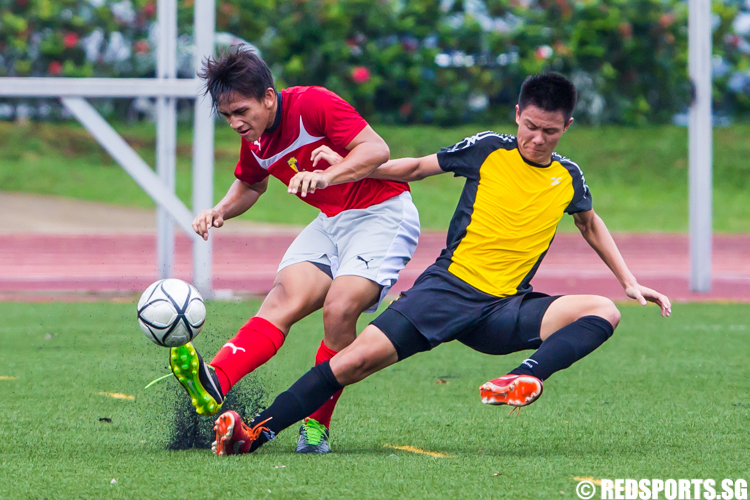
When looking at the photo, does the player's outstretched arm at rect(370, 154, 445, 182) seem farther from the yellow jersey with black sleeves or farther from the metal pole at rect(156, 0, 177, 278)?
the metal pole at rect(156, 0, 177, 278)

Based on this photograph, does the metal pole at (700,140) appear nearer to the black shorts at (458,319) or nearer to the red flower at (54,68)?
the black shorts at (458,319)

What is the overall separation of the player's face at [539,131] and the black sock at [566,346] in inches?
25.3

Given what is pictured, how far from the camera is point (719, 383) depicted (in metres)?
5.25

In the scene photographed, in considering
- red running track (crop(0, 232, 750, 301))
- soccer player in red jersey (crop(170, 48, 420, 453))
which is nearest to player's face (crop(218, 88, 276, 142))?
soccer player in red jersey (crop(170, 48, 420, 453))

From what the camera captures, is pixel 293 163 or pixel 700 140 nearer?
pixel 293 163

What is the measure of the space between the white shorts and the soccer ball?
437mm

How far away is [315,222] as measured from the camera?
393cm

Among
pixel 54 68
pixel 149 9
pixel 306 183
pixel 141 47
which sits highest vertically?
pixel 149 9

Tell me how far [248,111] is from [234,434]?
3.79 ft

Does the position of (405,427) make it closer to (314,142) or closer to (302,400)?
(302,400)

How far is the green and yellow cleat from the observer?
3271 millimetres

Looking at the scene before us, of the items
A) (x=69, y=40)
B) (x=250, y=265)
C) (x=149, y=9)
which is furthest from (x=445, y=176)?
(x=250, y=265)

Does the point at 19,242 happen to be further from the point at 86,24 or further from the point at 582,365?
the point at 582,365

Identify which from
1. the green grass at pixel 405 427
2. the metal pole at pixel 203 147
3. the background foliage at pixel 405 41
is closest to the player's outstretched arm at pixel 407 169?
the green grass at pixel 405 427
